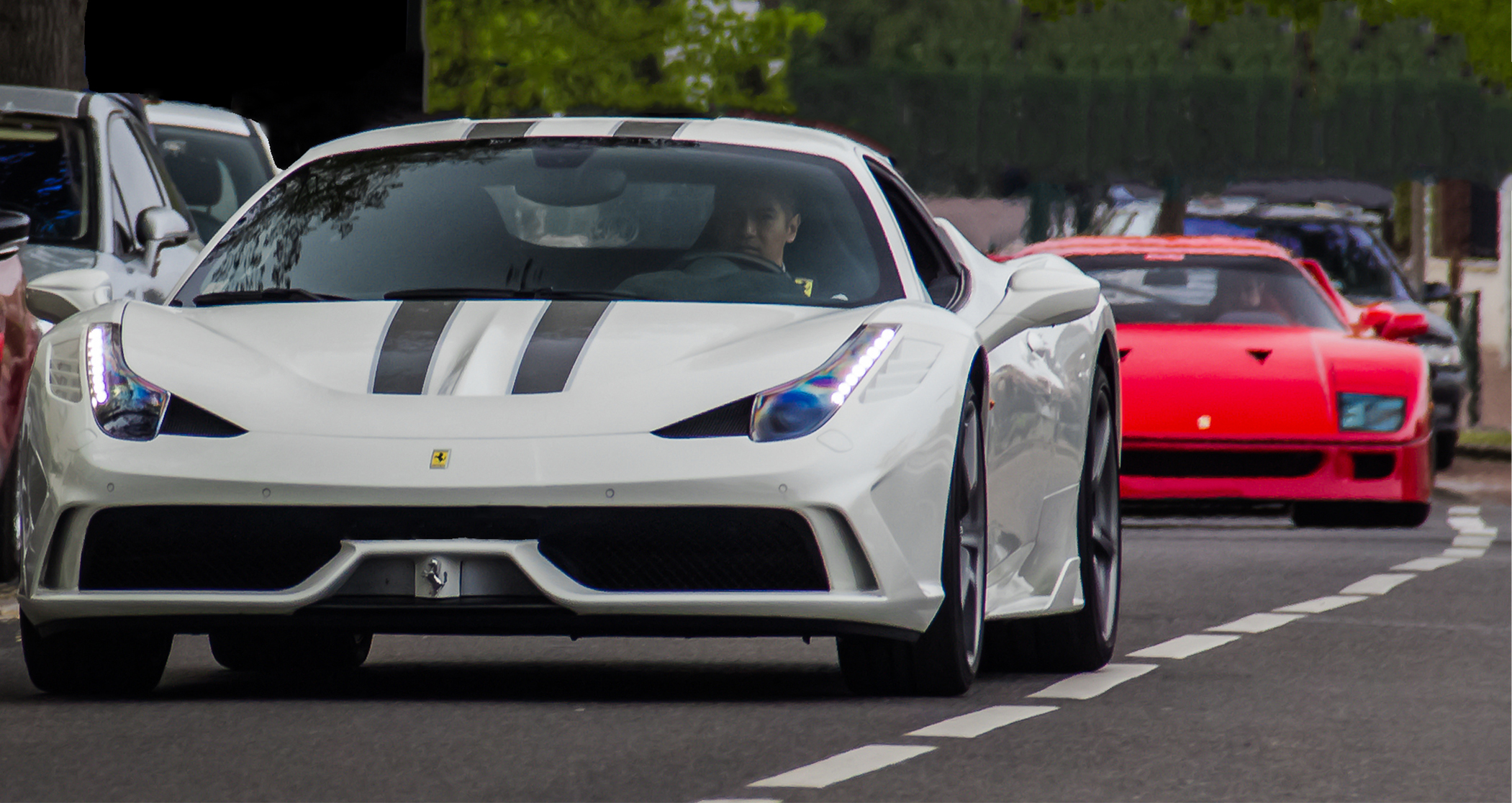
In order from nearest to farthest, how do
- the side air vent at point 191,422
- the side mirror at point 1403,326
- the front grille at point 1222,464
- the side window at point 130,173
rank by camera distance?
the side air vent at point 191,422 → the side window at point 130,173 → the front grille at point 1222,464 → the side mirror at point 1403,326

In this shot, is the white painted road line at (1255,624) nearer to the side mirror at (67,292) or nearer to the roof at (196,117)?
the side mirror at (67,292)

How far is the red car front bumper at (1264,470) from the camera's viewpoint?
1492 cm

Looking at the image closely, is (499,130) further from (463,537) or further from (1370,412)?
(1370,412)

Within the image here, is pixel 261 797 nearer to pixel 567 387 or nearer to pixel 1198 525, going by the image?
pixel 567 387

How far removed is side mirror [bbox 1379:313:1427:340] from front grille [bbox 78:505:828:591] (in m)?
9.25

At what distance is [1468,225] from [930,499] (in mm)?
43627

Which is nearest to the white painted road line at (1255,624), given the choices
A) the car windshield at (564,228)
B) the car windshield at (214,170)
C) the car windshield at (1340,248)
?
the car windshield at (564,228)

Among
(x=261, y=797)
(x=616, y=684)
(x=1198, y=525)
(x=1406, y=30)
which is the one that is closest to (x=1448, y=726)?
(x=616, y=684)

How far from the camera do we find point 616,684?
25.5 ft

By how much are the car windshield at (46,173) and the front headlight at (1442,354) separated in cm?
1112

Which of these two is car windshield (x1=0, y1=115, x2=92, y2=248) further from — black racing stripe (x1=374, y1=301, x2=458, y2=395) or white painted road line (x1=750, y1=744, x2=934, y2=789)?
white painted road line (x1=750, y1=744, x2=934, y2=789)

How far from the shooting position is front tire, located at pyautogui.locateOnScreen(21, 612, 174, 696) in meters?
7.25

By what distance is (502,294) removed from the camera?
739 centimetres

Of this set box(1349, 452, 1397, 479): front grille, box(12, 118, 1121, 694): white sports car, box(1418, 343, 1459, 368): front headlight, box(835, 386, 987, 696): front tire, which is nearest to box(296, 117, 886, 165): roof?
box(12, 118, 1121, 694): white sports car
